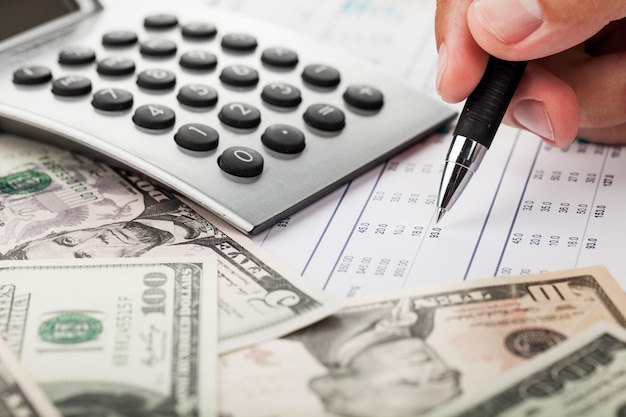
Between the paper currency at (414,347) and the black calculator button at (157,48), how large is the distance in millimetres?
306

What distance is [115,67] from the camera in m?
0.64

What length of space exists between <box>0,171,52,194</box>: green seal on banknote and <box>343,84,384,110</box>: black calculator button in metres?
0.22

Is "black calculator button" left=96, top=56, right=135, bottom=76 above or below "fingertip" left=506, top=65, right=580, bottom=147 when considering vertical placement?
above

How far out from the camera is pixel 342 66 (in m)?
0.69

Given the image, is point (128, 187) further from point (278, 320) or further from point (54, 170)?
point (278, 320)

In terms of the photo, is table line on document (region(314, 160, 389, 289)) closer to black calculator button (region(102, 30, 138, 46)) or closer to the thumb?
the thumb

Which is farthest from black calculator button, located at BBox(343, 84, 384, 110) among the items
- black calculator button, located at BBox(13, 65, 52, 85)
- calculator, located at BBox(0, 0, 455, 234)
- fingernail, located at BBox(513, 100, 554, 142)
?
black calculator button, located at BBox(13, 65, 52, 85)

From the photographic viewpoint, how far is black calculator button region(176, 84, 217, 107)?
0.61m

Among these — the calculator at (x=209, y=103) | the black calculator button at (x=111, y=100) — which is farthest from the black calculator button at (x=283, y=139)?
the black calculator button at (x=111, y=100)

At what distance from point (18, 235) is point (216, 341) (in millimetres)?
166

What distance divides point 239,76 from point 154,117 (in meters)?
0.09

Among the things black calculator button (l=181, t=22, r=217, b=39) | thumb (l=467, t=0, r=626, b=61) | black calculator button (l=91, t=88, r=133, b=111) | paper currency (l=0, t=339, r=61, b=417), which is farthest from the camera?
black calculator button (l=181, t=22, r=217, b=39)

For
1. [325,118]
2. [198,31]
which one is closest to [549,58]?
[325,118]

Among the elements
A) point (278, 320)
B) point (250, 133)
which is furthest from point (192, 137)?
point (278, 320)
